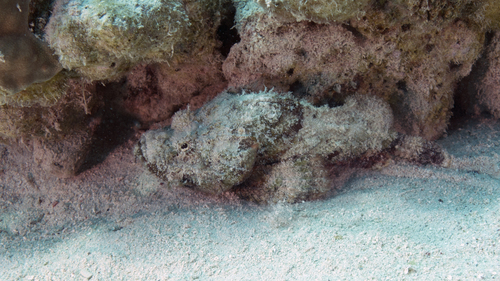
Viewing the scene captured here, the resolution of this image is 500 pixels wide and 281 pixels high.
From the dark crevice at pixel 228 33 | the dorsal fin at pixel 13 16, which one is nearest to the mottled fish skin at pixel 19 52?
the dorsal fin at pixel 13 16

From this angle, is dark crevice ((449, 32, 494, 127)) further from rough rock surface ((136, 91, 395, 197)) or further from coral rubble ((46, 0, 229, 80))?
coral rubble ((46, 0, 229, 80))

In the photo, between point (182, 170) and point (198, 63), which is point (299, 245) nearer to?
point (182, 170)

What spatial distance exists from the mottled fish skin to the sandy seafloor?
1.45 m

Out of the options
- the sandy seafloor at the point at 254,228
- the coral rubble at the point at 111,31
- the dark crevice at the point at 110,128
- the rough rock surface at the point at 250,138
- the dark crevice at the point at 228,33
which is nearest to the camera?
the sandy seafloor at the point at 254,228

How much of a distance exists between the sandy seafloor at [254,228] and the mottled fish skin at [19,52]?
145 centimetres

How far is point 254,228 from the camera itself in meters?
2.47

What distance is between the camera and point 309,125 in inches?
113

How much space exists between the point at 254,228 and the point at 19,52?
2.22m

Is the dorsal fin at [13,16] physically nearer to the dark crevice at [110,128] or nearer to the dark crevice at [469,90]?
the dark crevice at [110,128]

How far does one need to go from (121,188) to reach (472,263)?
11.3 feet

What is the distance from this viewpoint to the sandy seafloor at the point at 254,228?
1774mm

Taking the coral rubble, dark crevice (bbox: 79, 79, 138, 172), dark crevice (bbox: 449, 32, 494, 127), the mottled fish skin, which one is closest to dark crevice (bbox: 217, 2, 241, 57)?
the coral rubble

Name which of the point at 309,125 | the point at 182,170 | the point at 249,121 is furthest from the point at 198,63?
the point at 309,125

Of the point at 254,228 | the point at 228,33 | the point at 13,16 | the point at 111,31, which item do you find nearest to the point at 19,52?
the point at 13,16
